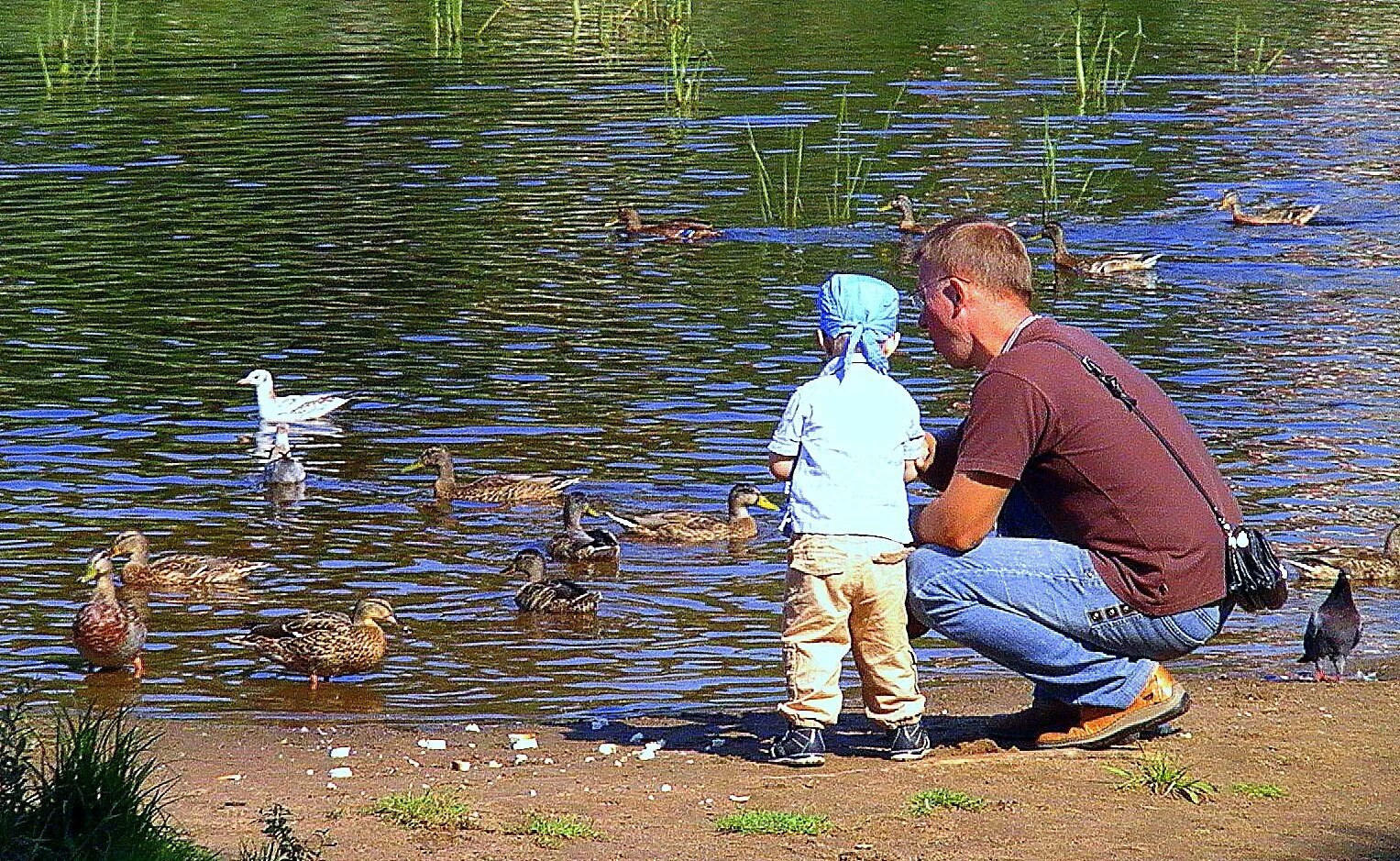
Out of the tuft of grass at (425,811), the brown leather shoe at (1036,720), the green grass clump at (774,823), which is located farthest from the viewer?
the brown leather shoe at (1036,720)

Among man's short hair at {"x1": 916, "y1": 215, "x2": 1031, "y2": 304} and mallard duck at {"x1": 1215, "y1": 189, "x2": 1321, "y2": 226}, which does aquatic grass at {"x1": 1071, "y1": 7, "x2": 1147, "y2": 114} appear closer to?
mallard duck at {"x1": 1215, "y1": 189, "x2": 1321, "y2": 226}

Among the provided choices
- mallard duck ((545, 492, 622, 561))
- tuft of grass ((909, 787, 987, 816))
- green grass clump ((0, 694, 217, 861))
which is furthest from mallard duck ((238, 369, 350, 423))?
green grass clump ((0, 694, 217, 861))

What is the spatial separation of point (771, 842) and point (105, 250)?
1706cm

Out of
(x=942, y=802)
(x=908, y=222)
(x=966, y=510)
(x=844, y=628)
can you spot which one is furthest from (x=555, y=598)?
(x=908, y=222)

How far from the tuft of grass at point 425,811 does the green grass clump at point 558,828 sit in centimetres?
23

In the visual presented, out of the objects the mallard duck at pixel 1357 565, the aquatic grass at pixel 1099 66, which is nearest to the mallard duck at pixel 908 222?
the aquatic grass at pixel 1099 66

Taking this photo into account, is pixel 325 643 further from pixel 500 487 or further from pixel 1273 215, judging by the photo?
pixel 1273 215

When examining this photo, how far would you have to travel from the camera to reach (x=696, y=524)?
13.1 metres

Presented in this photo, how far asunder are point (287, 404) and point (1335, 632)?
336 inches

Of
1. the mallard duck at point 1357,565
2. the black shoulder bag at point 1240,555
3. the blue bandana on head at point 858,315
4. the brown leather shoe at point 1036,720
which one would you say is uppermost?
the blue bandana on head at point 858,315

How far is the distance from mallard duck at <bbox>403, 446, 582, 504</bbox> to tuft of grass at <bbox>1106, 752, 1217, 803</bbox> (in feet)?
21.9

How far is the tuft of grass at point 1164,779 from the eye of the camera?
294 inches

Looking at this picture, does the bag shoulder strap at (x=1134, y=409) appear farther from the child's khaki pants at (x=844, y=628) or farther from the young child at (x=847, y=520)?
the child's khaki pants at (x=844, y=628)

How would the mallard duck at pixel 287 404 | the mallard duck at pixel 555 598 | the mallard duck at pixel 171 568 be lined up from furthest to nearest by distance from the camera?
1. the mallard duck at pixel 287 404
2. the mallard duck at pixel 171 568
3. the mallard duck at pixel 555 598
